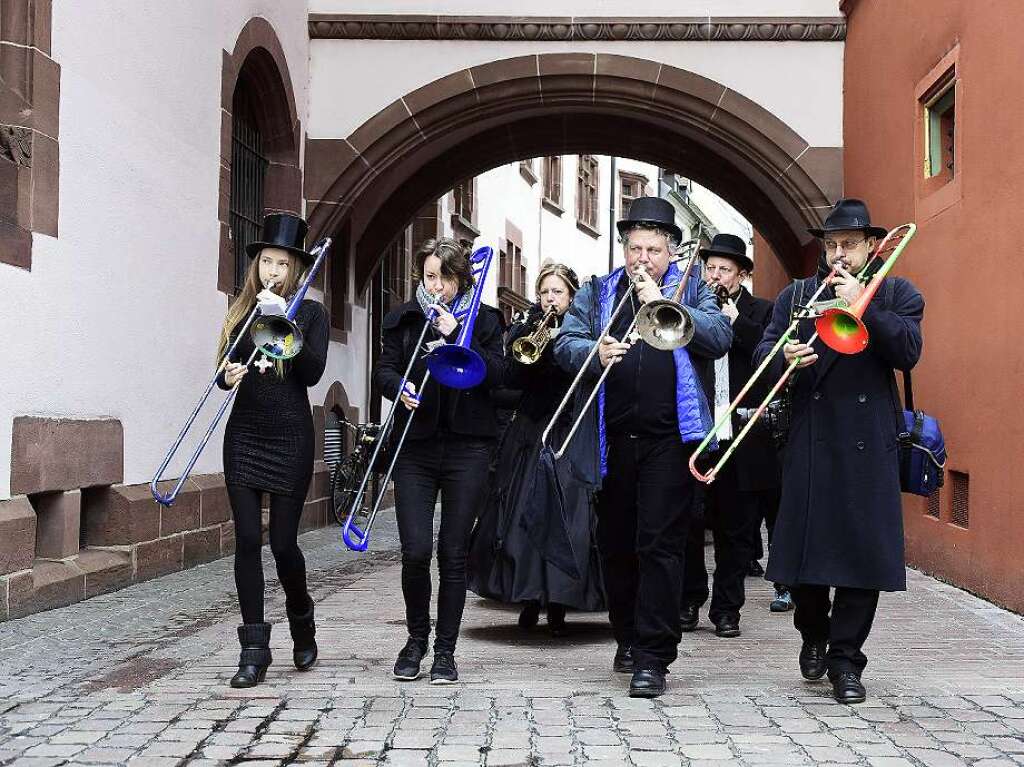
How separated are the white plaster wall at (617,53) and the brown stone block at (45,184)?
547 centimetres

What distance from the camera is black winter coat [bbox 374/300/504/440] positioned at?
19.1ft

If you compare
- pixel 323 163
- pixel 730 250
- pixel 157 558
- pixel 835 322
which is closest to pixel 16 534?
pixel 157 558

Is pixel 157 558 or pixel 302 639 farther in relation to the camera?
pixel 157 558

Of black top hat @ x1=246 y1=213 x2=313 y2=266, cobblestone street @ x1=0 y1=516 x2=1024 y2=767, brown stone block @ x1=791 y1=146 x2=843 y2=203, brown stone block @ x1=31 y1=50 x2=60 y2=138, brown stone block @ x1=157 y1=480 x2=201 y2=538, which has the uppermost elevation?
brown stone block @ x1=791 y1=146 x2=843 y2=203

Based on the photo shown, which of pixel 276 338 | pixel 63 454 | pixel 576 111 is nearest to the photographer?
pixel 276 338

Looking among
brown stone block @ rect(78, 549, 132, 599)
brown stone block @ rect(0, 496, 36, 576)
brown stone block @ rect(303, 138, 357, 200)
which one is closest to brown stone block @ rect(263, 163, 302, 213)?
brown stone block @ rect(303, 138, 357, 200)

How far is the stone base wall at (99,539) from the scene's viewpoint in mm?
7449

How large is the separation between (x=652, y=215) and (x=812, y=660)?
1823 mm

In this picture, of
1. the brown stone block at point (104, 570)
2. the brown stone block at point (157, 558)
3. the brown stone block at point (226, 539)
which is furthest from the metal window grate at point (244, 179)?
the brown stone block at point (104, 570)

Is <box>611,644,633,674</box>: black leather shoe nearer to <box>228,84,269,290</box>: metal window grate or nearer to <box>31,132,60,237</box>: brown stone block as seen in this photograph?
<box>31,132,60,237</box>: brown stone block

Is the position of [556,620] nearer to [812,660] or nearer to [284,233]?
[812,660]

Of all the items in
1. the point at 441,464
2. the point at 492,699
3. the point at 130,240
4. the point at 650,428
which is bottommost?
the point at 492,699

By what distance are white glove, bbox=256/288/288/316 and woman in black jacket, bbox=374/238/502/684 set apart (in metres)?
0.43

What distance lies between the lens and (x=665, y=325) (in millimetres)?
5328
